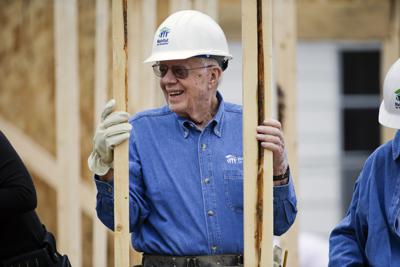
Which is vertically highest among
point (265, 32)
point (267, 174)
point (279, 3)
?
point (279, 3)

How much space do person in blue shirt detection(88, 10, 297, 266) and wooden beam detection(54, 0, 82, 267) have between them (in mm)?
3292

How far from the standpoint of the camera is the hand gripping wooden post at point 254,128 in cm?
396

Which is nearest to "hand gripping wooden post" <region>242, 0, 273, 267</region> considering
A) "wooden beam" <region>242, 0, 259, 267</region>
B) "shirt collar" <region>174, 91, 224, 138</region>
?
"wooden beam" <region>242, 0, 259, 267</region>

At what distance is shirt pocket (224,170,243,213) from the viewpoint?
14.8ft

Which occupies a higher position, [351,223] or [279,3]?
[279,3]

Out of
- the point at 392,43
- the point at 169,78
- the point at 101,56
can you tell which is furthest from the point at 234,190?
the point at 392,43

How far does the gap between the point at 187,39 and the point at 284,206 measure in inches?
32.4

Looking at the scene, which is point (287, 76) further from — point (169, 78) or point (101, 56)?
point (169, 78)

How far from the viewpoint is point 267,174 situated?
3.98 meters

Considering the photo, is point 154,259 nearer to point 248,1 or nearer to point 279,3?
point 248,1

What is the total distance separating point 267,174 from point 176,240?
0.67m

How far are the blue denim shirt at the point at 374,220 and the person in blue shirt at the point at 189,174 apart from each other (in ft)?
0.94

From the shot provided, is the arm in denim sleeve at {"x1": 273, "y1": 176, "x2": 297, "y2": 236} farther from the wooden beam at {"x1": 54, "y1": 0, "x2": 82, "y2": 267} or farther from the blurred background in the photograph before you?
the wooden beam at {"x1": 54, "y1": 0, "x2": 82, "y2": 267}

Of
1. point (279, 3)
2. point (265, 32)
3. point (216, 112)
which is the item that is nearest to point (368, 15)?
point (279, 3)
